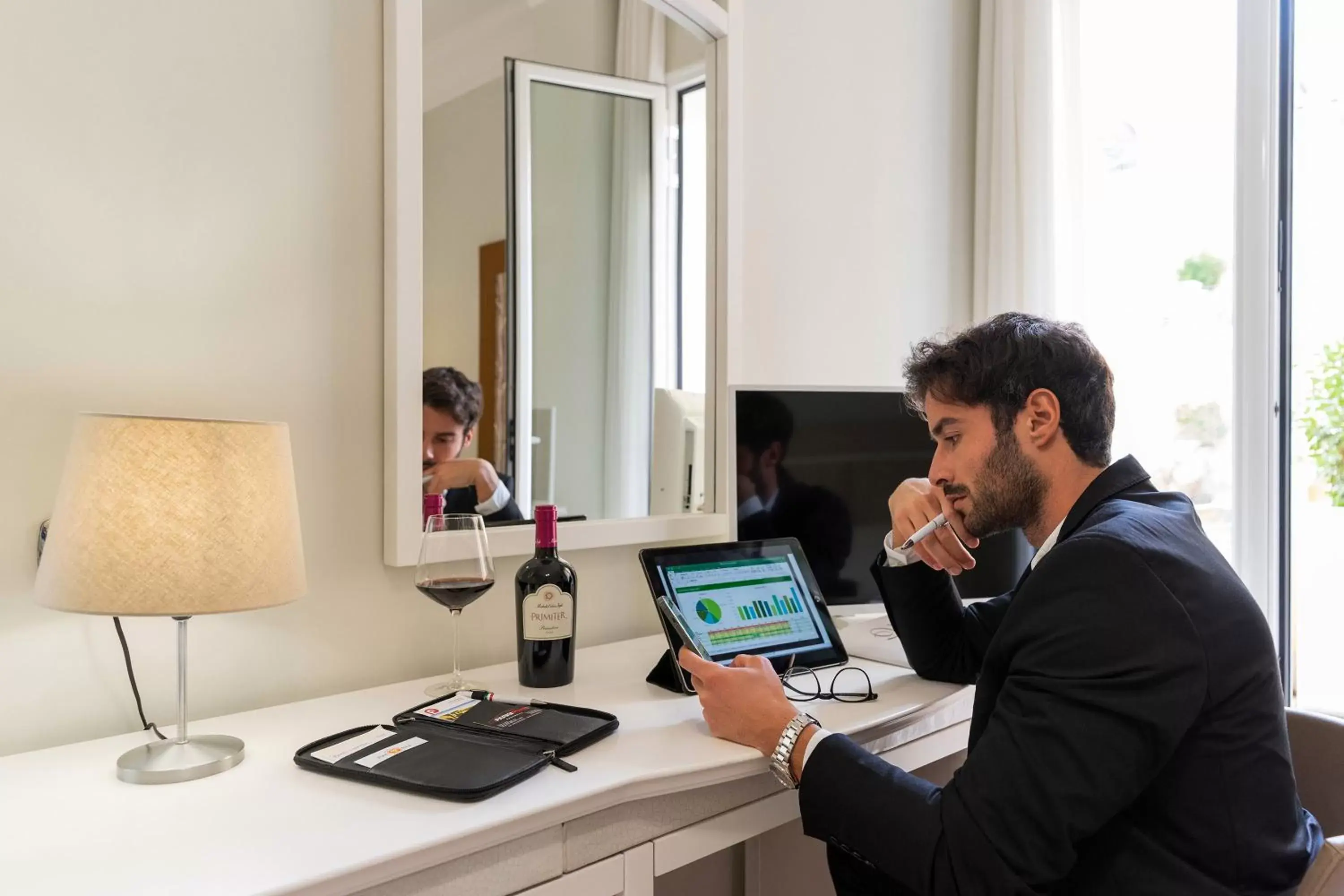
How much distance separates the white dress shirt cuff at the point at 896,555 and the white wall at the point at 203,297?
0.70m

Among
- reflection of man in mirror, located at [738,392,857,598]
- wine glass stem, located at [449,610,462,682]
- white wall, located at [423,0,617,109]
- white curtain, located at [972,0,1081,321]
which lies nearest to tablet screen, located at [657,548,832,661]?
reflection of man in mirror, located at [738,392,857,598]

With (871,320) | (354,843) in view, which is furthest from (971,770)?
(871,320)

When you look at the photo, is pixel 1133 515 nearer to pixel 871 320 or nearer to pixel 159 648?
pixel 159 648

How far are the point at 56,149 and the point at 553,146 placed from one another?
780 millimetres

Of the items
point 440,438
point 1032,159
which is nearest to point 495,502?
point 440,438

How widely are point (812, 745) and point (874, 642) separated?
66 centimetres

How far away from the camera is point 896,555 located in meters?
1.60

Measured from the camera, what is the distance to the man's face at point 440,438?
1553mm

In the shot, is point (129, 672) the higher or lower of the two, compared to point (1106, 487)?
lower

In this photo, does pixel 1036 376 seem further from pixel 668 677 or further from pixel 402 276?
pixel 402 276

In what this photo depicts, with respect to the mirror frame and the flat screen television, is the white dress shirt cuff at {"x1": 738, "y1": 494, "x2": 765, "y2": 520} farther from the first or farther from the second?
the mirror frame

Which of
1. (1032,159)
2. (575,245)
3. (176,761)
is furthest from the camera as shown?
(1032,159)

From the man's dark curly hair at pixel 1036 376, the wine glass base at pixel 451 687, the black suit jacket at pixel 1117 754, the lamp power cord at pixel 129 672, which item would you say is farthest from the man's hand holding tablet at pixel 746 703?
the lamp power cord at pixel 129 672

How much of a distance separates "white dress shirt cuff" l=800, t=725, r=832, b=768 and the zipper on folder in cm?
28
